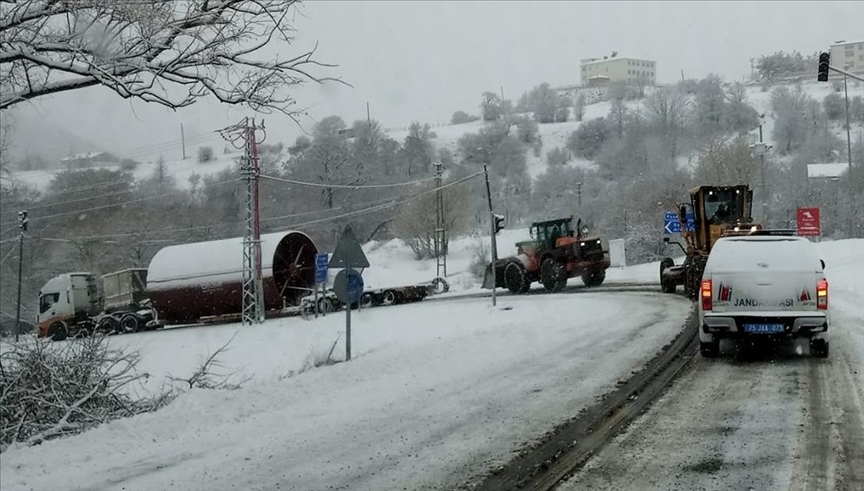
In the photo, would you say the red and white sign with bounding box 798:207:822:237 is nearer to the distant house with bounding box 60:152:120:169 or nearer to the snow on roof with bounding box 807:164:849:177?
the snow on roof with bounding box 807:164:849:177

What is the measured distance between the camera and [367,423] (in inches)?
316

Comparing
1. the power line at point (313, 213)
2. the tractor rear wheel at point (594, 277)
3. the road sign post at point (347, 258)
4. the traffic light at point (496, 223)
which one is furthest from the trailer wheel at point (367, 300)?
the road sign post at point (347, 258)

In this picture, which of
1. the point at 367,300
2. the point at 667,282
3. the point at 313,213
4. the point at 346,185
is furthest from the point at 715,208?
the point at 313,213

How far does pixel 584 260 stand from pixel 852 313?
14.8 metres

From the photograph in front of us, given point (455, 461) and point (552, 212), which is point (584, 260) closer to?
point (455, 461)

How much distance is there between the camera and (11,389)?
9.10 metres

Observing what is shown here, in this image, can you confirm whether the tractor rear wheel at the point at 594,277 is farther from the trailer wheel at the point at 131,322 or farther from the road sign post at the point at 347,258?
the trailer wheel at the point at 131,322

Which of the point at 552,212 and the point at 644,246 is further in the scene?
the point at 552,212

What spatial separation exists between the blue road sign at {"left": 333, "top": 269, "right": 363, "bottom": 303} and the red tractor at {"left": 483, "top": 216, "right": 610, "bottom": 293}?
60.1 ft

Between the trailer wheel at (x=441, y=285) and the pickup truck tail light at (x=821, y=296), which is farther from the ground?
the pickup truck tail light at (x=821, y=296)

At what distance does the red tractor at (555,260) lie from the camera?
3136 cm

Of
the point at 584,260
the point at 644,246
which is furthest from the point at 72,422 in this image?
the point at 644,246

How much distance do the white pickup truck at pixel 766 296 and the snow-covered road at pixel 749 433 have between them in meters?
0.44

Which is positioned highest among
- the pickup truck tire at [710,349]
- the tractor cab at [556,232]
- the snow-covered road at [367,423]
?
the tractor cab at [556,232]
